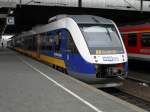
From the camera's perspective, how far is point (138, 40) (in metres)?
25.4

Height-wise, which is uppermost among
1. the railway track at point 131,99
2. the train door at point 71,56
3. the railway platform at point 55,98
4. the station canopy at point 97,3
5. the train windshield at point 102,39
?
the station canopy at point 97,3

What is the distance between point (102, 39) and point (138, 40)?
29.4 ft

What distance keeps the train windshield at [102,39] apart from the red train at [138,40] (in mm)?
7104

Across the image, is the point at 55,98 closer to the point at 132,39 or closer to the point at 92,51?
the point at 92,51

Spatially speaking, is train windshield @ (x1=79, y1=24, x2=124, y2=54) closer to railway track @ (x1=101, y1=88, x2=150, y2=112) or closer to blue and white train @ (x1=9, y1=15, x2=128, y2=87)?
blue and white train @ (x1=9, y1=15, x2=128, y2=87)

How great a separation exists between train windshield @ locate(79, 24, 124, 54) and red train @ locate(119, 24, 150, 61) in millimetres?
7104

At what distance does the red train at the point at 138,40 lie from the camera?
2427 cm

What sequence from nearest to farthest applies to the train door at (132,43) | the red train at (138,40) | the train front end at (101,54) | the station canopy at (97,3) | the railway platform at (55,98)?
the railway platform at (55,98) → the train front end at (101,54) → the red train at (138,40) → the train door at (132,43) → the station canopy at (97,3)

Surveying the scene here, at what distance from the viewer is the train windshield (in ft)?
53.8

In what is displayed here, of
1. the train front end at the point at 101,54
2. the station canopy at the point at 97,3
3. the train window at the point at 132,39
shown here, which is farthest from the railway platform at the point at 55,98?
the station canopy at the point at 97,3

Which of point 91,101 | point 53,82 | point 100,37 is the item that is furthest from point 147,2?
point 91,101

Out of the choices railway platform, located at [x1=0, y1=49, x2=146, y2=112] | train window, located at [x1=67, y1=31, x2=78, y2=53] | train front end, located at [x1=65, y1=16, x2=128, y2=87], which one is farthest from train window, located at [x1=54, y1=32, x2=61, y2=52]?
railway platform, located at [x1=0, y1=49, x2=146, y2=112]

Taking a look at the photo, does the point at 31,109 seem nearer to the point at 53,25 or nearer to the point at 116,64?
the point at 116,64

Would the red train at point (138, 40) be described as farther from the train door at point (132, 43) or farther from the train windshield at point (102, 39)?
the train windshield at point (102, 39)
